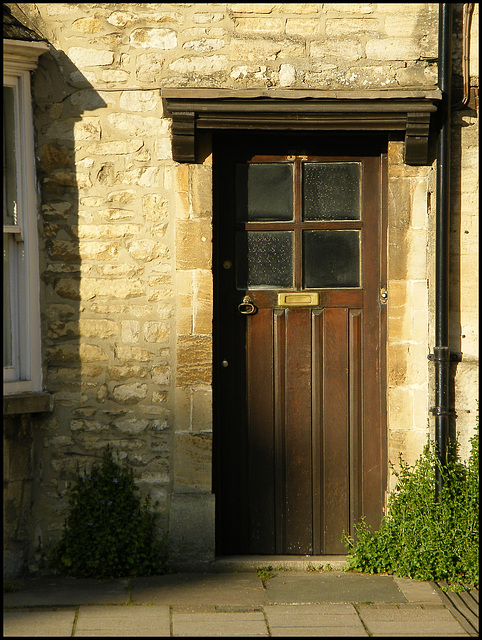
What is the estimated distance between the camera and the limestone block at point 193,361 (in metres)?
4.99

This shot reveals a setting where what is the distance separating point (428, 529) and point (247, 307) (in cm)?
182

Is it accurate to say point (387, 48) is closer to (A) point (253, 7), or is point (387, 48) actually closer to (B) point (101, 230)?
(A) point (253, 7)

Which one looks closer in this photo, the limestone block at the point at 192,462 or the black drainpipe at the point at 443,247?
the black drainpipe at the point at 443,247

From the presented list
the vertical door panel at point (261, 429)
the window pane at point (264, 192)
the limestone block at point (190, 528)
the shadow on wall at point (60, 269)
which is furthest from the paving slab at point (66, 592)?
the window pane at point (264, 192)

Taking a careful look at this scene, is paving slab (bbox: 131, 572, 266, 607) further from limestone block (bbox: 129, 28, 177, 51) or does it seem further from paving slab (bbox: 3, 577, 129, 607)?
limestone block (bbox: 129, 28, 177, 51)

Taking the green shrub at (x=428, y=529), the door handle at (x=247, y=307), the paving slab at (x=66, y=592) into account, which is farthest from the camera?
the door handle at (x=247, y=307)

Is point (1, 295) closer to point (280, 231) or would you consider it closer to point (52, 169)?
point (52, 169)

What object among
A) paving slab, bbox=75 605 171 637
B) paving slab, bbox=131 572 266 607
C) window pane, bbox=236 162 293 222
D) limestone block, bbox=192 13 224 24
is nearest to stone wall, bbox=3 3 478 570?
limestone block, bbox=192 13 224 24

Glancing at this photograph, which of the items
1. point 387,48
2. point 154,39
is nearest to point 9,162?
point 154,39

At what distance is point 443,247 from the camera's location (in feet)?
16.0

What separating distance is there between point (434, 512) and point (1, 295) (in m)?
3.05

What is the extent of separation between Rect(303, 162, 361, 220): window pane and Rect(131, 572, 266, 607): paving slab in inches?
94.3

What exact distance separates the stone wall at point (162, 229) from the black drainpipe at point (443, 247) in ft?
0.37

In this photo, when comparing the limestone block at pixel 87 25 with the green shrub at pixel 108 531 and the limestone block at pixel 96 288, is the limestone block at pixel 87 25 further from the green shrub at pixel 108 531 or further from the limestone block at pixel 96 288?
the green shrub at pixel 108 531
